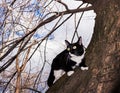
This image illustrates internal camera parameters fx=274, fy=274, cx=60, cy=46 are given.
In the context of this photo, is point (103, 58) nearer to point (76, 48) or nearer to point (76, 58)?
point (76, 58)

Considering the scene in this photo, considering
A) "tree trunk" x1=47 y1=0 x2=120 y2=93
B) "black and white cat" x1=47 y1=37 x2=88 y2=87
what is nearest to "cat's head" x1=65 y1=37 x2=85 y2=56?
"black and white cat" x1=47 y1=37 x2=88 y2=87

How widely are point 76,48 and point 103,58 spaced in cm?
128

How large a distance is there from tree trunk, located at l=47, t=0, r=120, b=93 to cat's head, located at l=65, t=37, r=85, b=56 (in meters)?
0.87

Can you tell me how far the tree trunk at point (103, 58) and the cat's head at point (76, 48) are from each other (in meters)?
0.87

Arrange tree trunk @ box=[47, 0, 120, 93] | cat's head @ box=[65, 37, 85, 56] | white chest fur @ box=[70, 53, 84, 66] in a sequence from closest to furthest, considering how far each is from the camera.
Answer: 1. tree trunk @ box=[47, 0, 120, 93]
2. white chest fur @ box=[70, 53, 84, 66]
3. cat's head @ box=[65, 37, 85, 56]

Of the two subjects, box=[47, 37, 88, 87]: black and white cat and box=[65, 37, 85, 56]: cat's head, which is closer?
box=[47, 37, 88, 87]: black and white cat

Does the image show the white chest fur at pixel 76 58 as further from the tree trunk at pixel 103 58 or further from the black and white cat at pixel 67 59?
the tree trunk at pixel 103 58

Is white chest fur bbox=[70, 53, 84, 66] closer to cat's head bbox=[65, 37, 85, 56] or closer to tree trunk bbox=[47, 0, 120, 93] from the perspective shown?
cat's head bbox=[65, 37, 85, 56]

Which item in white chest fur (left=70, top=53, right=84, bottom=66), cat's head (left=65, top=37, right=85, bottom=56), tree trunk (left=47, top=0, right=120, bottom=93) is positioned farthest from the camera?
cat's head (left=65, top=37, right=85, bottom=56)

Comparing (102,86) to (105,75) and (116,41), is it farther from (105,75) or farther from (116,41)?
(116,41)

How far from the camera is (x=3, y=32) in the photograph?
12.5 ft

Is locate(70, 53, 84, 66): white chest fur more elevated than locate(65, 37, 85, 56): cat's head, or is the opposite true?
locate(65, 37, 85, 56): cat's head

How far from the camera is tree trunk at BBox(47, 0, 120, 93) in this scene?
2238 mm

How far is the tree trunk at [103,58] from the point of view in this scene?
7.34ft
